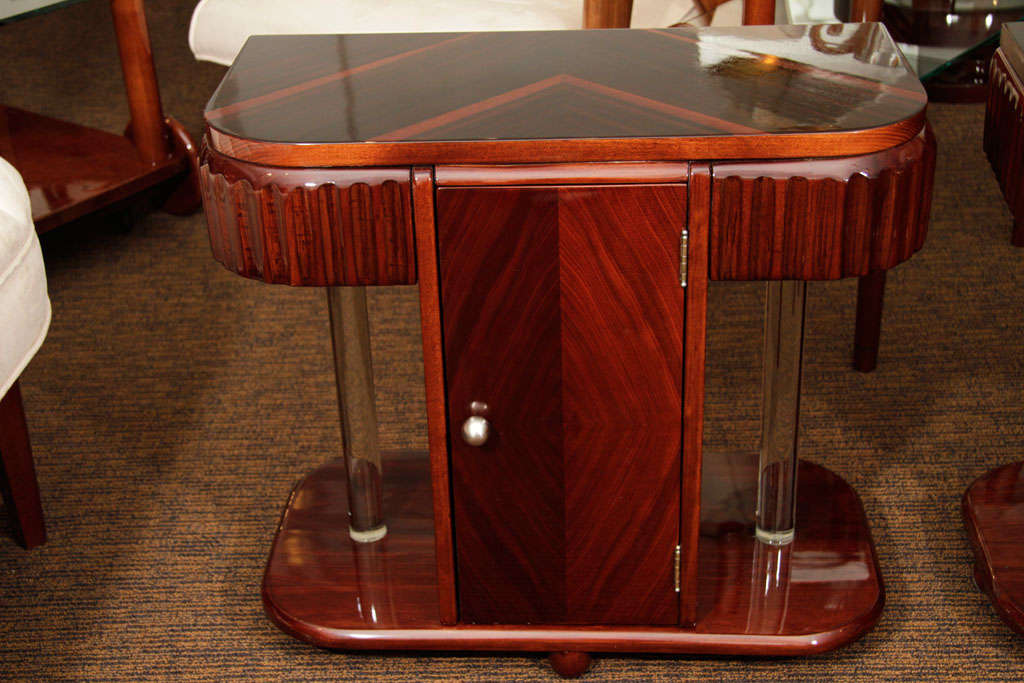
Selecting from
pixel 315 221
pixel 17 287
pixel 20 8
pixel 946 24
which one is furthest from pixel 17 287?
pixel 946 24

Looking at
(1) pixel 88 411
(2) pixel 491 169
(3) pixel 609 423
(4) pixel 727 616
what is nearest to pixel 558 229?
(2) pixel 491 169

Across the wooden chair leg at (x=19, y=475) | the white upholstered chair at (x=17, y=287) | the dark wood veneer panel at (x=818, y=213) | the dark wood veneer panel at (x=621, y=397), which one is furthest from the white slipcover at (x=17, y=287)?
the dark wood veneer panel at (x=818, y=213)

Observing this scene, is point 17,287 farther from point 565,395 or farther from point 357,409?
point 565,395

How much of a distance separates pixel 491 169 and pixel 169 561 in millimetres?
669

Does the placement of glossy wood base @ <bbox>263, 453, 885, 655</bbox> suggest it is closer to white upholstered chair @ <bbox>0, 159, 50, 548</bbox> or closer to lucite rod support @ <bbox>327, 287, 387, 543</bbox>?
lucite rod support @ <bbox>327, 287, 387, 543</bbox>

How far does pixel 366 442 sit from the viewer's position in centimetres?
124

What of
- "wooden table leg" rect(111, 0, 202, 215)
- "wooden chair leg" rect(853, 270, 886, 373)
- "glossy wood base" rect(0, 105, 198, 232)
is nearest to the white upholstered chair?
"glossy wood base" rect(0, 105, 198, 232)

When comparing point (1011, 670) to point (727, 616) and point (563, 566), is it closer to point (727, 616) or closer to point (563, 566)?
point (727, 616)

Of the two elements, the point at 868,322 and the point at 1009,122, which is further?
the point at 868,322

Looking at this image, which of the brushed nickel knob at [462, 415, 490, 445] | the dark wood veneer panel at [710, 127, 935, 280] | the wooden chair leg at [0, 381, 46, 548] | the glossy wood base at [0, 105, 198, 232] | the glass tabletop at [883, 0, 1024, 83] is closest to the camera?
the dark wood veneer panel at [710, 127, 935, 280]

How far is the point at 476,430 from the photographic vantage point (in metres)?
1.04

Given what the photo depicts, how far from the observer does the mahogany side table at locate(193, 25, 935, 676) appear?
945mm

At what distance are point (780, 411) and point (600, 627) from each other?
273 mm

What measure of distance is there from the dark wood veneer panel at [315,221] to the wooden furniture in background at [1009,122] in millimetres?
540
